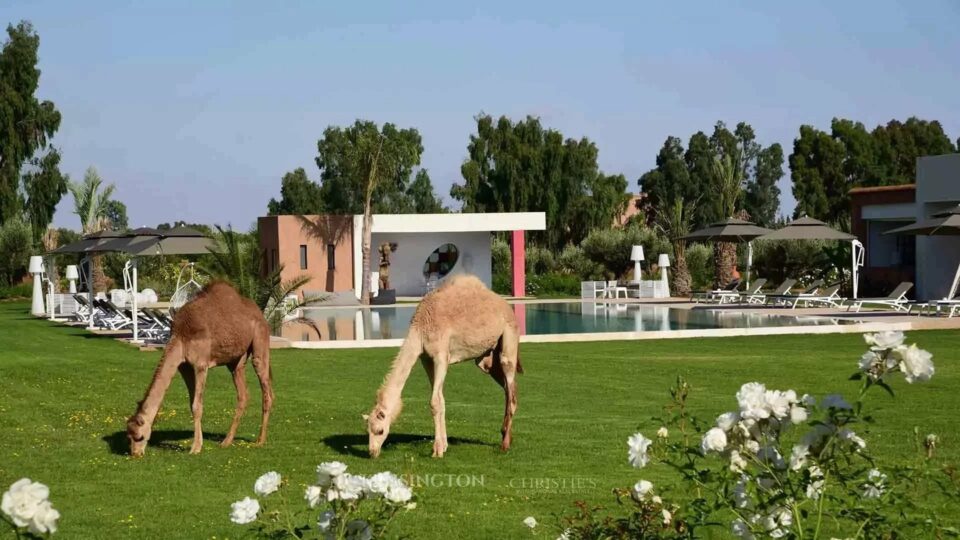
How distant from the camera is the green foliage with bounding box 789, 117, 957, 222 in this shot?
2506 inches

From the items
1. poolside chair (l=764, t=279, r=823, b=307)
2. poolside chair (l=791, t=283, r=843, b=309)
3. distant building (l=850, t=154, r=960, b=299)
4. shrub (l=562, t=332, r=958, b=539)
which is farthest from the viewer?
distant building (l=850, t=154, r=960, b=299)

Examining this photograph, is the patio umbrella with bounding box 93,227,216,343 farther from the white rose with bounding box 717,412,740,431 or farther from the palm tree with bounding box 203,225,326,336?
the white rose with bounding box 717,412,740,431

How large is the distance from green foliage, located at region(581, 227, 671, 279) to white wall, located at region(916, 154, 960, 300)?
38.9 feet

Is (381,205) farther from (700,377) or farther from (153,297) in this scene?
(700,377)

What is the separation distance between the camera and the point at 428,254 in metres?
48.7

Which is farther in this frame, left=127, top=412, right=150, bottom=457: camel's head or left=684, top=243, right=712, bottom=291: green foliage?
left=684, top=243, right=712, bottom=291: green foliage

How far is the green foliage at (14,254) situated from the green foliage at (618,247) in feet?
69.4

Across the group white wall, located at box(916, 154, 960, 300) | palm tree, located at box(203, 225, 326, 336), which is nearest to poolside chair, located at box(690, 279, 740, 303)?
white wall, located at box(916, 154, 960, 300)

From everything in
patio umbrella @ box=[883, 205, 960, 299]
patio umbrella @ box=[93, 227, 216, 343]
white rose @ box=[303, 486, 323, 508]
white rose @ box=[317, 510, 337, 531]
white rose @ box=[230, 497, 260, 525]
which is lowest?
white rose @ box=[317, 510, 337, 531]

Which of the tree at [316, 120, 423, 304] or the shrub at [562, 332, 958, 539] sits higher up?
the tree at [316, 120, 423, 304]

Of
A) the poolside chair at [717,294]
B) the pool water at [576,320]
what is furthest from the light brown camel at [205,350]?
the poolside chair at [717,294]

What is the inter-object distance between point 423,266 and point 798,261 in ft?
47.9

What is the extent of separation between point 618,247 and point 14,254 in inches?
889

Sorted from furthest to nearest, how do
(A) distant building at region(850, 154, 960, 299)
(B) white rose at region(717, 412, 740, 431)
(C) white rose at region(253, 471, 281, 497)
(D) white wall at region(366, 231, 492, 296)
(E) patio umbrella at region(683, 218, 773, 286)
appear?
1. (D) white wall at region(366, 231, 492, 296)
2. (E) patio umbrella at region(683, 218, 773, 286)
3. (A) distant building at region(850, 154, 960, 299)
4. (C) white rose at region(253, 471, 281, 497)
5. (B) white rose at region(717, 412, 740, 431)
